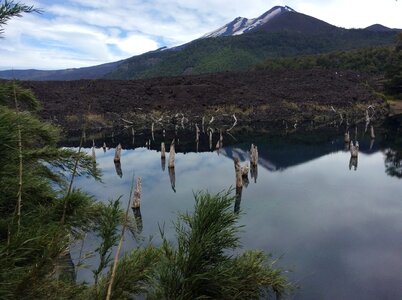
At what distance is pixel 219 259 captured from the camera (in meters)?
8.41

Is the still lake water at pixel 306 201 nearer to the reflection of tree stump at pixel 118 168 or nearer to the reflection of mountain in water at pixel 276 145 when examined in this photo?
the reflection of mountain in water at pixel 276 145

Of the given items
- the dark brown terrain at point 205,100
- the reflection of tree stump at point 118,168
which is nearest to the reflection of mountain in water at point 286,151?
the reflection of tree stump at point 118,168

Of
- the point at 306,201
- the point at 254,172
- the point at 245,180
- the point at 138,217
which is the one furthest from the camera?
the point at 254,172

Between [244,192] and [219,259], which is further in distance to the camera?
[244,192]

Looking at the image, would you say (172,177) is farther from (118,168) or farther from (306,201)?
(306,201)

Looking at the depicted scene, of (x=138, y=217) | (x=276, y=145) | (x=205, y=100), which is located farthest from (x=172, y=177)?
(x=205, y=100)

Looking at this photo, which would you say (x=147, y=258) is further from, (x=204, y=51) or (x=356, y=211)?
(x=204, y=51)

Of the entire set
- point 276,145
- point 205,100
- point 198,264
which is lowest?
point 276,145

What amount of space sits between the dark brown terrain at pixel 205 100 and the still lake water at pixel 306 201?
1739 centimetres

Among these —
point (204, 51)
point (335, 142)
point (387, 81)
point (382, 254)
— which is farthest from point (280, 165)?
point (204, 51)

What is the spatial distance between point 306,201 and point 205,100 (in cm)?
4949

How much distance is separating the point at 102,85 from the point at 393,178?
210ft

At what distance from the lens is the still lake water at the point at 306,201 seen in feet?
60.6

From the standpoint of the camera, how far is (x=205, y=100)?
76.8 meters
